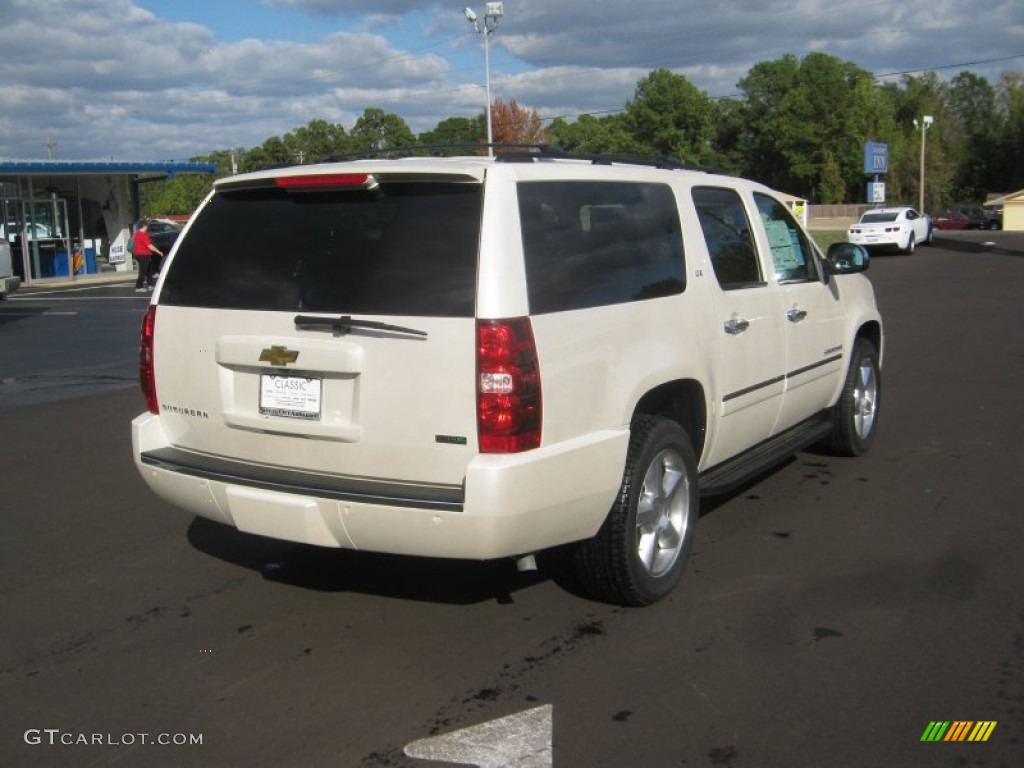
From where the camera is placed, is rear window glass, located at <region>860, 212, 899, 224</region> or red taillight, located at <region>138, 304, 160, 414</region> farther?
rear window glass, located at <region>860, 212, 899, 224</region>

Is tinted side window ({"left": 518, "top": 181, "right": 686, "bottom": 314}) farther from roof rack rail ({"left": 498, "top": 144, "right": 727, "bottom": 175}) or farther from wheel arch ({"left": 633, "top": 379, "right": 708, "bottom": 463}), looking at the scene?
wheel arch ({"left": 633, "top": 379, "right": 708, "bottom": 463})

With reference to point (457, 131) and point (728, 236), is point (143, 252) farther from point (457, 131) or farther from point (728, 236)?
point (457, 131)

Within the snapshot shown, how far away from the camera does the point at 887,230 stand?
33844 mm

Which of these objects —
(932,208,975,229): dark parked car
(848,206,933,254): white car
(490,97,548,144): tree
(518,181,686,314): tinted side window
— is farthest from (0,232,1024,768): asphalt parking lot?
(932,208,975,229): dark parked car

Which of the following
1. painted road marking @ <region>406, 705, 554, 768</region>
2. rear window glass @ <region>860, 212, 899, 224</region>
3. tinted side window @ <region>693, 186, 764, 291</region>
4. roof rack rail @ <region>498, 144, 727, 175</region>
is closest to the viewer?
painted road marking @ <region>406, 705, 554, 768</region>

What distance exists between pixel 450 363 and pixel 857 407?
4.23 meters

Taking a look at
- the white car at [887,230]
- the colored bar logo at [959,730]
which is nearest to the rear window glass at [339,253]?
the colored bar logo at [959,730]

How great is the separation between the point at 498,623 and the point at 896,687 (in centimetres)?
162

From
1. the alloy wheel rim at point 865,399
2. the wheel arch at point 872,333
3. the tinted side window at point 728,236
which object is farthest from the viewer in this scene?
the wheel arch at point 872,333

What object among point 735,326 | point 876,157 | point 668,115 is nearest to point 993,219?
point 876,157

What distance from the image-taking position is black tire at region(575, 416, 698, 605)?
443cm

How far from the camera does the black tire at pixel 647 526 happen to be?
14.5ft

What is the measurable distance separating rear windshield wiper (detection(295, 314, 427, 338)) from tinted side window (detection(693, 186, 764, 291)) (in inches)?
77.8

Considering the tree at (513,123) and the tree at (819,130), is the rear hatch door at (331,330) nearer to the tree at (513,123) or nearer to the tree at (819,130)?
the tree at (513,123)
